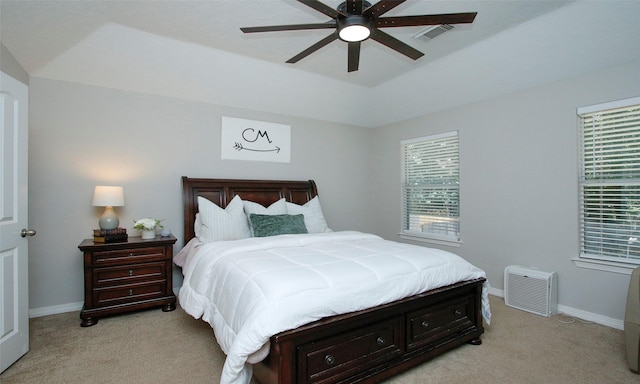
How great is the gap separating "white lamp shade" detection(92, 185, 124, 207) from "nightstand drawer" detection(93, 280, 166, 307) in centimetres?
84

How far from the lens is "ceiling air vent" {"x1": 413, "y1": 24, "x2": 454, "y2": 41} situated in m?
2.99

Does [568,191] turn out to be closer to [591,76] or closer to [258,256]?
[591,76]

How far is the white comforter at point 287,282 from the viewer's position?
1752 mm

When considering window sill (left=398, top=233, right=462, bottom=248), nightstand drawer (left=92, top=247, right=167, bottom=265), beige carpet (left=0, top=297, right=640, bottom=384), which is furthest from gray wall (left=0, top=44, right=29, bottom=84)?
window sill (left=398, top=233, right=462, bottom=248)

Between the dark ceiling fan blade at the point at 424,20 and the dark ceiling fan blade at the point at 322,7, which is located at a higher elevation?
the dark ceiling fan blade at the point at 322,7

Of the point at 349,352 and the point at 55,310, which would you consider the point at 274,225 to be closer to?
the point at 349,352

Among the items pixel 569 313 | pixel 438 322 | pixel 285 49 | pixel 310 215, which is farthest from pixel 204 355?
pixel 569 313

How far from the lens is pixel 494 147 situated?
395cm

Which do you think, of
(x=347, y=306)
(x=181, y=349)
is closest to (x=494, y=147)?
(x=347, y=306)

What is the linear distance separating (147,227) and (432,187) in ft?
12.4

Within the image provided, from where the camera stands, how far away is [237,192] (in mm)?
4230

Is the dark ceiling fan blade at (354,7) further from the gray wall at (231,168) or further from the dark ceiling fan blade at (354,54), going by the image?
the gray wall at (231,168)

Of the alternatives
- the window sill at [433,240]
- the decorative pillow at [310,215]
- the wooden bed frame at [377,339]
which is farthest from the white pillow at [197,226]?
the window sill at [433,240]

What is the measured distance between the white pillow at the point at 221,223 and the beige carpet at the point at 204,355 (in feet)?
2.90
